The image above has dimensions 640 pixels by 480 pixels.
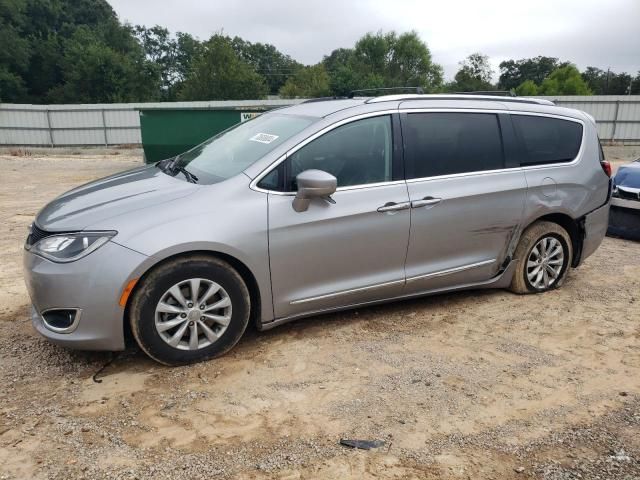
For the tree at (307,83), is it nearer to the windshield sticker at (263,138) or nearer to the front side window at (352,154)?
the windshield sticker at (263,138)

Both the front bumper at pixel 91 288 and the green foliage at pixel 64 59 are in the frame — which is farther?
the green foliage at pixel 64 59

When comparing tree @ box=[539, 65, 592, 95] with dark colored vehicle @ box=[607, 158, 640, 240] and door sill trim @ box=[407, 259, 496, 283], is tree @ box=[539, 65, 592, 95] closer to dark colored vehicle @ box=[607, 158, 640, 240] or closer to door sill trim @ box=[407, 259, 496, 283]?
dark colored vehicle @ box=[607, 158, 640, 240]

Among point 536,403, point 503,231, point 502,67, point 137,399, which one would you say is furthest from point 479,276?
point 502,67

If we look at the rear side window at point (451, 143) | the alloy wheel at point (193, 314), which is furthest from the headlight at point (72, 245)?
the rear side window at point (451, 143)

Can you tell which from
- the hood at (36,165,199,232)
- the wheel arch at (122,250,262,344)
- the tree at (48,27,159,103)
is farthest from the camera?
the tree at (48,27,159,103)

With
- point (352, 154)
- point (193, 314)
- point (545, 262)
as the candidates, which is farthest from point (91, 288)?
point (545, 262)

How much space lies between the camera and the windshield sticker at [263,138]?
397 centimetres

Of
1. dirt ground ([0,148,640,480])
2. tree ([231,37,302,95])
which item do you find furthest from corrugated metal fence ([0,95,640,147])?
tree ([231,37,302,95])

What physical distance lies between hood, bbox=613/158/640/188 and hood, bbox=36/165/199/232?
19.6 feet

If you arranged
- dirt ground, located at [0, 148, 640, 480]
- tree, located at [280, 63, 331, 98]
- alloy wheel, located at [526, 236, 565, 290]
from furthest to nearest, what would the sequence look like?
1. tree, located at [280, 63, 331, 98]
2. alloy wheel, located at [526, 236, 565, 290]
3. dirt ground, located at [0, 148, 640, 480]

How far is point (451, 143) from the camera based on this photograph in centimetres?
431

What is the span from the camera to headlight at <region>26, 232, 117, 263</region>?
3186 millimetres

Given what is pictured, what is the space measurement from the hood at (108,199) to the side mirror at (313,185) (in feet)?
2.31

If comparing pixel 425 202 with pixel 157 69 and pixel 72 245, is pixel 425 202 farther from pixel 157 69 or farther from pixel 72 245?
pixel 157 69
